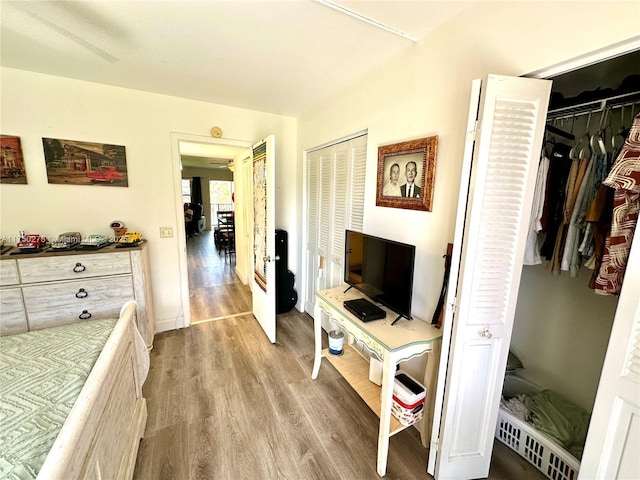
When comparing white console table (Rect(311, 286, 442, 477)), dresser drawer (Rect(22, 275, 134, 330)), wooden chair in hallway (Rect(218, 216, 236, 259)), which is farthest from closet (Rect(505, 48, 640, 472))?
wooden chair in hallway (Rect(218, 216, 236, 259))

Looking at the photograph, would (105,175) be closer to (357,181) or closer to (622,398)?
(357,181)

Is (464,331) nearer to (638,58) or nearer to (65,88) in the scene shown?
(638,58)

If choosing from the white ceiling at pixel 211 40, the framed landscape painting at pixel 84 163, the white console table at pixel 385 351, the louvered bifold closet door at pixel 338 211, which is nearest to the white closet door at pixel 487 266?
the white console table at pixel 385 351

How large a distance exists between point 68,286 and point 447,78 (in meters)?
3.09

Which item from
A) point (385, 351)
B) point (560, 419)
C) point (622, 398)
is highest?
point (622, 398)

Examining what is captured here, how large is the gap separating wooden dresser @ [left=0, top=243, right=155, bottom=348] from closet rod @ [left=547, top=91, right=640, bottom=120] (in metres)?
3.19

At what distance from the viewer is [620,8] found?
917 millimetres

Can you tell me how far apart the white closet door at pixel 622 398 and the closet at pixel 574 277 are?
1.81 ft

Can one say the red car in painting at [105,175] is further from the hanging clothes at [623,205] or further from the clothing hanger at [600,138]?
the clothing hanger at [600,138]

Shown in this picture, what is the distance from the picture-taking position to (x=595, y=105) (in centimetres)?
143

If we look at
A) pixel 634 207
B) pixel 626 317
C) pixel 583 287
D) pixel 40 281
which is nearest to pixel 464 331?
pixel 626 317

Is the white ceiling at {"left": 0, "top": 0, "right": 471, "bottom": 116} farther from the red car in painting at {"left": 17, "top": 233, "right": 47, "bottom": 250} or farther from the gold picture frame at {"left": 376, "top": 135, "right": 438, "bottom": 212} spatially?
the red car in painting at {"left": 17, "top": 233, "right": 47, "bottom": 250}

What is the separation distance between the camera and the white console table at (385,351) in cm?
139

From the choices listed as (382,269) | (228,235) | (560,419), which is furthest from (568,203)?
(228,235)
